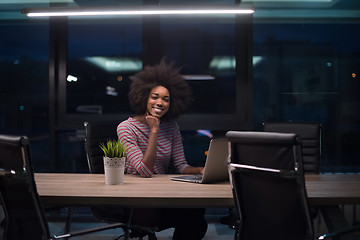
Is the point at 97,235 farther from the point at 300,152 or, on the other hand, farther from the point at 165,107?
the point at 300,152

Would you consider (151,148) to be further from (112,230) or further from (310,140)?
(112,230)

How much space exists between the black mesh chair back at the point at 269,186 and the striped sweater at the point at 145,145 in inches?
30.6

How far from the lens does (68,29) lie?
4.18m

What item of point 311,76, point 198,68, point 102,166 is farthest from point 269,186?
point 311,76

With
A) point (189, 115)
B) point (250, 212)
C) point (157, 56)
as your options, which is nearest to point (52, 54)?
point (157, 56)

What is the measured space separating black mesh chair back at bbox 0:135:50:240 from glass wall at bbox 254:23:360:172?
2990 mm

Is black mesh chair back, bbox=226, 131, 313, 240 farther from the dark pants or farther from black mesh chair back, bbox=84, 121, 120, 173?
black mesh chair back, bbox=84, 121, 120, 173

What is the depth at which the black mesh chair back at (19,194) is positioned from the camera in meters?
1.51

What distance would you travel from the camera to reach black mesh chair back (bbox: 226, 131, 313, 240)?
1475 mm

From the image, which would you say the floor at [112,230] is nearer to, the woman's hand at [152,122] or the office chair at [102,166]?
the office chair at [102,166]

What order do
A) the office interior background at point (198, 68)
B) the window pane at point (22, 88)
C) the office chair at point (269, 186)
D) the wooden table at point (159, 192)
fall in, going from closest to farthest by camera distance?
the office chair at point (269, 186) < the wooden table at point (159, 192) < the office interior background at point (198, 68) < the window pane at point (22, 88)

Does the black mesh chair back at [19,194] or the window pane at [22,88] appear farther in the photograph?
the window pane at [22,88]

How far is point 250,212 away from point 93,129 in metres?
1.41

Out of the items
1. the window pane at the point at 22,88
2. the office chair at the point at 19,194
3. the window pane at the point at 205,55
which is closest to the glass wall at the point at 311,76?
the window pane at the point at 205,55
